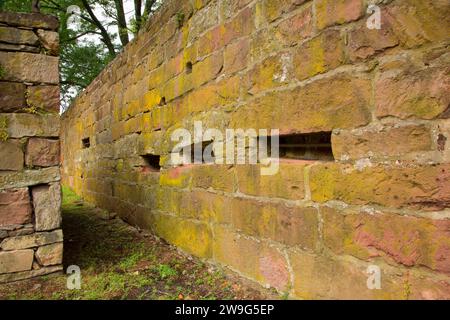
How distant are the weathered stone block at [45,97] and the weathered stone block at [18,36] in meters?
0.37

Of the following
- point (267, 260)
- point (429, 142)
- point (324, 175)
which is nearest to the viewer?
point (429, 142)

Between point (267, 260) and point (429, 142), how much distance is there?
50.5 inches

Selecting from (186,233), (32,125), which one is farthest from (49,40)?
(186,233)

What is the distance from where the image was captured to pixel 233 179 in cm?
277

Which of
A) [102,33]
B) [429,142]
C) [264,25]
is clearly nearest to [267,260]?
[429,142]

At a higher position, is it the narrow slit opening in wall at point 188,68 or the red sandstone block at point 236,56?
the narrow slit opening in wall at point 188,68

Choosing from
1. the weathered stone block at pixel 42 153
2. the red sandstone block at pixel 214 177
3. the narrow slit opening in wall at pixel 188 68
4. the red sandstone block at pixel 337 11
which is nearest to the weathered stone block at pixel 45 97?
the weathered stone block at pixel 42 153

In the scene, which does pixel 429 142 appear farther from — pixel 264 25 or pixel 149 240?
pixel 149 240

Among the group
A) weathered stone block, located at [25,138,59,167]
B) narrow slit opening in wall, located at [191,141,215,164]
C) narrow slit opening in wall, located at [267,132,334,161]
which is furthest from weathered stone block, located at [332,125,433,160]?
weathered stone block, located at [25,138,59,167]

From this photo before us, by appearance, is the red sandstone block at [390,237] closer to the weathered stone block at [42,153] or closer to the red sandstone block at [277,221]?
the red sandstone block at [277,221]

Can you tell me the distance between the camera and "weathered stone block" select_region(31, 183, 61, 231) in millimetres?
2955

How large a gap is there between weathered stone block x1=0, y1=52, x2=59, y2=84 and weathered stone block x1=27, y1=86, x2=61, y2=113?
2.4 inches

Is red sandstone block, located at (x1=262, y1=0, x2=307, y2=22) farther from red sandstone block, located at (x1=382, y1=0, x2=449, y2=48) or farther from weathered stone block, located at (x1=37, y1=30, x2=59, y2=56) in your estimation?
weathered stone block, located at (x1=37, y1=30, x2=59, y2=56)

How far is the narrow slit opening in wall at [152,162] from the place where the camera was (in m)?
4.34
